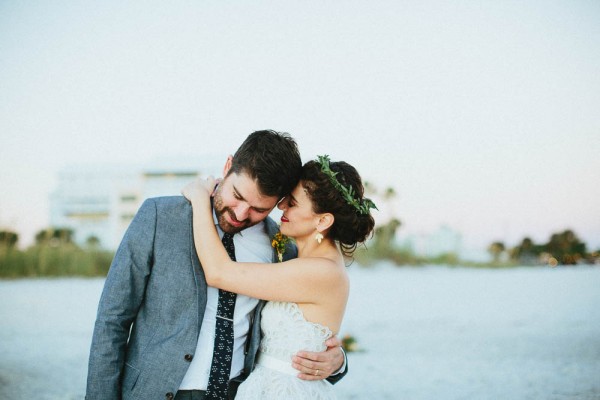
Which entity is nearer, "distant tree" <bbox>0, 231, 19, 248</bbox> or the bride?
the bride

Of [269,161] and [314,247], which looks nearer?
[269,161]

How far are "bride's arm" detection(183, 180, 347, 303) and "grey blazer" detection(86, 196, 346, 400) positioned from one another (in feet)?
0.23

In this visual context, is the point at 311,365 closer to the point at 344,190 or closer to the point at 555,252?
the point at 344,190

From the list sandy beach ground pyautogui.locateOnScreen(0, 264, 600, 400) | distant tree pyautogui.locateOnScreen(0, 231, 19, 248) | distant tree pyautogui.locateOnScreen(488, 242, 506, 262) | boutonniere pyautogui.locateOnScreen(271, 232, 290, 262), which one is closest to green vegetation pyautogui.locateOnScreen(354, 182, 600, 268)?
distant tree pyautogui.locateOnScreen(488, 242, 506, 262)

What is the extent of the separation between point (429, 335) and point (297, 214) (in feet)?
28.0

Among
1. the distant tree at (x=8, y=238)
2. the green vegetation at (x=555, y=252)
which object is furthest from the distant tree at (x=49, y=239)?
the green vegetation at (x=555, y=252)

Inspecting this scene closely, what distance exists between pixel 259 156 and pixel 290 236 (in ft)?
1.81

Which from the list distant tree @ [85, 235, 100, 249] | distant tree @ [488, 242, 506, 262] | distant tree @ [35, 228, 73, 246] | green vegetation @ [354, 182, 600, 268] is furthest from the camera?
distant tree @ [488, 242, 506, 262]

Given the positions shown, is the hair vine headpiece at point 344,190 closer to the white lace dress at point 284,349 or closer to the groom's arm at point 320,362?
the white lace dress at point 284,349

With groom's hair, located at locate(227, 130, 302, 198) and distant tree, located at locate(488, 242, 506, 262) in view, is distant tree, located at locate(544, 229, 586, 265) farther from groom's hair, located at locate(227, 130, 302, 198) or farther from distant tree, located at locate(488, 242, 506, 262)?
groom's hair, located at locate(227, 130, 302, 198)

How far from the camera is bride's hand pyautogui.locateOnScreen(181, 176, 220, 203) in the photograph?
2.82m

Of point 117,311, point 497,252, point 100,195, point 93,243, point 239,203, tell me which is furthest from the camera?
point 100,195

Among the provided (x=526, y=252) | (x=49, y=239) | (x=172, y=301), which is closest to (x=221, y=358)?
(x=172, y=301)

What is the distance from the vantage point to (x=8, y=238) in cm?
1477
